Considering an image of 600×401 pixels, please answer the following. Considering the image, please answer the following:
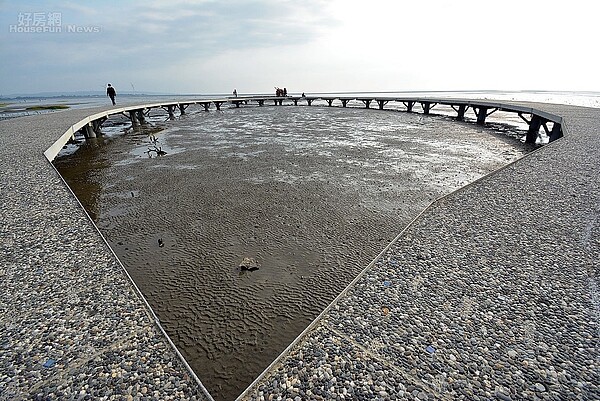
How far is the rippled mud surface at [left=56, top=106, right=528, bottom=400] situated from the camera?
3.74 m

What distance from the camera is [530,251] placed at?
13.5ft

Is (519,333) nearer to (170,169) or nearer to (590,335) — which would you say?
(590,335)

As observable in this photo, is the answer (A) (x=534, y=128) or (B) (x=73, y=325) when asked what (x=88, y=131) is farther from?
(A) (x=534, y=128)

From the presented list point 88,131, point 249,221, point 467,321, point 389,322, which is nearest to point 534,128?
point 249,221

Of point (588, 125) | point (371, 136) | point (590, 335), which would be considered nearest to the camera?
point (590, 335)

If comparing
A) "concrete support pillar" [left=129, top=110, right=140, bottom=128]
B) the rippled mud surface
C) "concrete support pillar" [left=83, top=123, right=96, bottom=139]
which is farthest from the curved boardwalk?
→ "concrete support pillar" [left=129, top=110, right=140, bottom=128]

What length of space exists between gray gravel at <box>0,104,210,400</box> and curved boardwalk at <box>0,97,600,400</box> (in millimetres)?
12

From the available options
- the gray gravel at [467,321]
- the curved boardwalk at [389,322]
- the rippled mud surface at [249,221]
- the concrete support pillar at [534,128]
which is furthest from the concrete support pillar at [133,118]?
the concrete support pillar at [534,128]

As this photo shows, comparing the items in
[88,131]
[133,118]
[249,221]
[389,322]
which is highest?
[133,118]

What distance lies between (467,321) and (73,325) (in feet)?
13.1

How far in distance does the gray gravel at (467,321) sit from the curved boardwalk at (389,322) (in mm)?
12

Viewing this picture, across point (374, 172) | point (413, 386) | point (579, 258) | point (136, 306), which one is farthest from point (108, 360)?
point (374, 172)

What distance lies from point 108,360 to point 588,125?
18483 mm

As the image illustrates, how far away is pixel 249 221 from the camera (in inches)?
258
